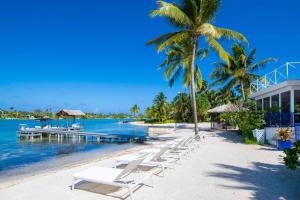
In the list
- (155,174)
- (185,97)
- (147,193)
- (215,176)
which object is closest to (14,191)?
(147,193)

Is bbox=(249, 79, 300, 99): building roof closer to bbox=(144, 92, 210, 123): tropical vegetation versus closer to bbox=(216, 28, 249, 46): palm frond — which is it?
bbox=(216, 28, 249, 46): palm frond

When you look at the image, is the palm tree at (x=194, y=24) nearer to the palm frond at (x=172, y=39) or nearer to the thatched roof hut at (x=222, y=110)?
the palm frond at (x=172, y=39)

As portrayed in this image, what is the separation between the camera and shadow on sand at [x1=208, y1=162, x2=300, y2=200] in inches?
217

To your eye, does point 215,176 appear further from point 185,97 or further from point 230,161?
point 185,97

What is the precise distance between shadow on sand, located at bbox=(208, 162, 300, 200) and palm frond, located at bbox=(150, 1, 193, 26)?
9.26 meters

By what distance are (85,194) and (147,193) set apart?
127 cm

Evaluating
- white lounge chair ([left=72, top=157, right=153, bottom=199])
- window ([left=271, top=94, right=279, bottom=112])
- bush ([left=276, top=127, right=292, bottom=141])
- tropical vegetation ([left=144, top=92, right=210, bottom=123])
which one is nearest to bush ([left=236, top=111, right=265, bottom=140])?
window ([left=271, top=94, right=279, bottom=112])

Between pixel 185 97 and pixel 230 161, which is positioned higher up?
pixel 185 97

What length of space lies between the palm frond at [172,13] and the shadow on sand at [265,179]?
9264 millimetres

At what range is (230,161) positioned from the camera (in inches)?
362

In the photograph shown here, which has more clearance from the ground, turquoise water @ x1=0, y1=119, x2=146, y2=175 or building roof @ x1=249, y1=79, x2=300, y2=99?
building roof @ x1=249, y1=79, x2=300, y2=99

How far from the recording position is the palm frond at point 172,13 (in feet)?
48.1

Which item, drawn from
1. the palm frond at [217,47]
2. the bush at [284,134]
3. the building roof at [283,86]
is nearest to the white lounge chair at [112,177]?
the bush at [284,134]

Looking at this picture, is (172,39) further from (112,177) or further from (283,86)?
(112,177)
